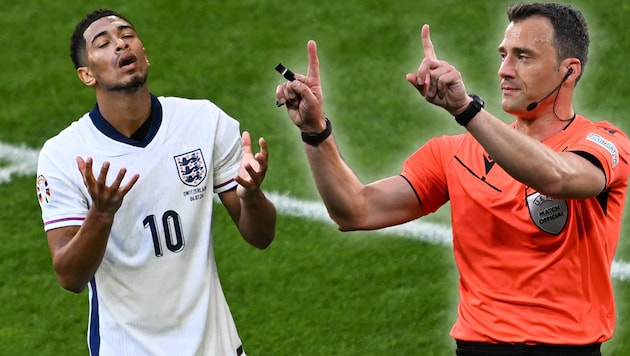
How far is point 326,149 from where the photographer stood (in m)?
5.11

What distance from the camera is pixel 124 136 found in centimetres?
534

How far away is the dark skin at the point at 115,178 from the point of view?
4953 millimetres

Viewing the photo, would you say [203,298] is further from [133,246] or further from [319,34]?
[319,34]

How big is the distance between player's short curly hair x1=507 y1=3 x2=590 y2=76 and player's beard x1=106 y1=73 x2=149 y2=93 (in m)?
1.40

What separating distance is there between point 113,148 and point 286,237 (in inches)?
104

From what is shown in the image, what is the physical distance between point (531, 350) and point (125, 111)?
1745 millimetres

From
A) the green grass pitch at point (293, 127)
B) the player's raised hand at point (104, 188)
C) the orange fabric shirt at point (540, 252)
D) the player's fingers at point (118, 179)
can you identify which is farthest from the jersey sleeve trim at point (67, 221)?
the green grass pitch at point (293, 127)

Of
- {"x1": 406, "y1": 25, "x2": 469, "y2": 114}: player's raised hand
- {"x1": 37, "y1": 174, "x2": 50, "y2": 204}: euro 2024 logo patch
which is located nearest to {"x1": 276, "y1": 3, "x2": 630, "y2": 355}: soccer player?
{"x1": 406, "y1": 25, "x2": 469, "y2": 114}: player's raised hand

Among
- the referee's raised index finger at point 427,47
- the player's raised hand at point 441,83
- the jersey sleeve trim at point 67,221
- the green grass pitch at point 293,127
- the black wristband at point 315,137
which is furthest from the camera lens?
the green grass pitch at point 293,127

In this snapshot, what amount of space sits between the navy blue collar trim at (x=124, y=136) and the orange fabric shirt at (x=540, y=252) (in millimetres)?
1182

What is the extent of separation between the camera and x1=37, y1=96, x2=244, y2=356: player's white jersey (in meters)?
5.27

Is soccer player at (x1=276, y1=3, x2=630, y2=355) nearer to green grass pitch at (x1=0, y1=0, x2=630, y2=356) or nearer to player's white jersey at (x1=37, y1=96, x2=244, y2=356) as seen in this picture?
player's white jersey at (x1=37, y1=96, x2=244, y2=356)

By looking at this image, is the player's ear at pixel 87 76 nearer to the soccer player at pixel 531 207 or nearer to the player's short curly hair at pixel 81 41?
the player's short curly hair at pixel 81 41

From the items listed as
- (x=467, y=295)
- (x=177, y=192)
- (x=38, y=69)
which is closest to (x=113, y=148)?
(x=177, y=192)
